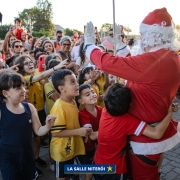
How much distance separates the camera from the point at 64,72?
2273 millimetres

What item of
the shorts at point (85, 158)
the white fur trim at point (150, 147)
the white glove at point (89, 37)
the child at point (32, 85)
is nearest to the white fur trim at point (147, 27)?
the white glove at point (89, 37)

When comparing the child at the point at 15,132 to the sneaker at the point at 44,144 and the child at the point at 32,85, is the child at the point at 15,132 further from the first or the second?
the sneaker at the point at 44,144

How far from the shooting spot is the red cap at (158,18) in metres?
1.59

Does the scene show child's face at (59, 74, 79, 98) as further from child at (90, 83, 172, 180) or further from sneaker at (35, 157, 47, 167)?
sneaker at (35, 157, 47, 167)

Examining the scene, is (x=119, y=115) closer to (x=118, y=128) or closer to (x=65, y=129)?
(x=118, y=128)

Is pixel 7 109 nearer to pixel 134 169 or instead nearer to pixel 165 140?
pixel 134 169

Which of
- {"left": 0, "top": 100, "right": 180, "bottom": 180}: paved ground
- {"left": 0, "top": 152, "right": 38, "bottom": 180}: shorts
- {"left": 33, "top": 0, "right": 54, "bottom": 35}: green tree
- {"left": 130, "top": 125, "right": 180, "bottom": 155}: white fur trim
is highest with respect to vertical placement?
{"left": 33, "top": 0, "right": 54, "bottom": 35}: green tree

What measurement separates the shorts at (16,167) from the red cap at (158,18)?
1.61m

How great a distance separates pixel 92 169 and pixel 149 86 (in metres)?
0.90

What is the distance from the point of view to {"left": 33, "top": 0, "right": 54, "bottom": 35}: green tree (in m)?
62.2

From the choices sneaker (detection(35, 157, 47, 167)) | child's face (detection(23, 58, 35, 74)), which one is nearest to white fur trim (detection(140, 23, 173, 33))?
child's face (detection(23, 58, 35, 74))

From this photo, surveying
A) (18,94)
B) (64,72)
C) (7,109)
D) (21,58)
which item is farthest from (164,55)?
(21,58)

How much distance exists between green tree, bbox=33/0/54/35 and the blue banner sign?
204 feet

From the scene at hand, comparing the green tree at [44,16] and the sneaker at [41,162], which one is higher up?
the green tree at [44,16]
